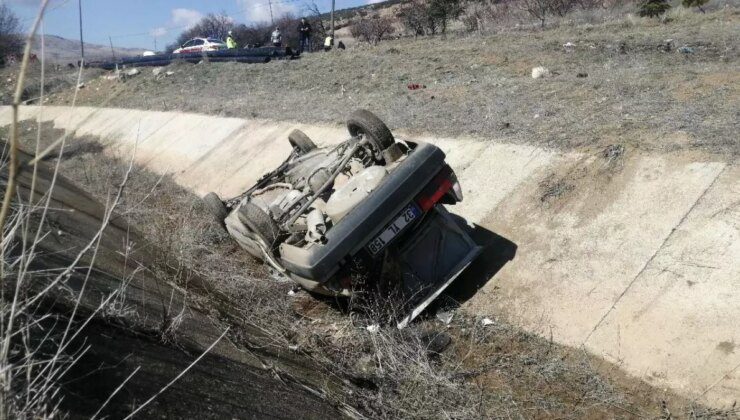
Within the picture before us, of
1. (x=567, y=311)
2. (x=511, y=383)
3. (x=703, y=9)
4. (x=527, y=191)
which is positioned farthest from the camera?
(x=703, y=9)

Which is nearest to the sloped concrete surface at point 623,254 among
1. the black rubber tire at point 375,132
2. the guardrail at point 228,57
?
the black rubber tire at point 375,132

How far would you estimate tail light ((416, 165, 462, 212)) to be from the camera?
4.93 metres

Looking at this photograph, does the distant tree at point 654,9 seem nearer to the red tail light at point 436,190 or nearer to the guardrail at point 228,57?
the guardrail at point 228,57

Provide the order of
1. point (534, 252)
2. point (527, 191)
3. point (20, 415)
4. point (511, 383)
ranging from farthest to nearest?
point (527, 191), point (534, 252), point (511, 383), point (20, 415)

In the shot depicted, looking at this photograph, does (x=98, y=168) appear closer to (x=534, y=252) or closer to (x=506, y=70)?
(x=506, y=70)

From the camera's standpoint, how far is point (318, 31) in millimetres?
36812

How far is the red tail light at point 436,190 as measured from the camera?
194 inches

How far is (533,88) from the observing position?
974 cm

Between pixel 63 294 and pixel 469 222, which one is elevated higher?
pixel 63 294

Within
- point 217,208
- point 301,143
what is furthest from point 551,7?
point 217,208

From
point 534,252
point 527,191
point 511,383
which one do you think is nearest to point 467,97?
point 527,191

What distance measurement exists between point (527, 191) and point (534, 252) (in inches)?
39.5

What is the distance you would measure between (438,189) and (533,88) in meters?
5.49

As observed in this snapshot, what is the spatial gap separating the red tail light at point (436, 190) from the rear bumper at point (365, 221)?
67 mm
